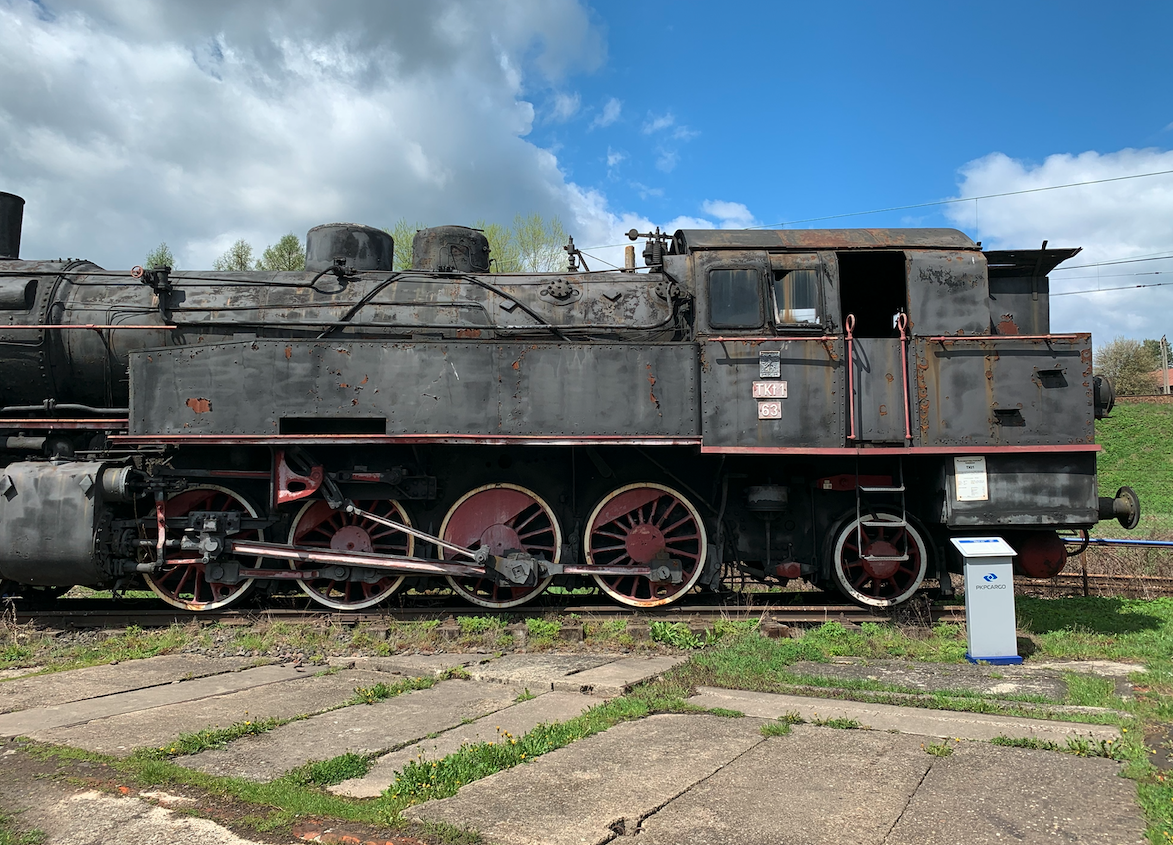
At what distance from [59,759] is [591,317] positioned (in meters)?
5.41

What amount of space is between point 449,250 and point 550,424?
2790mm

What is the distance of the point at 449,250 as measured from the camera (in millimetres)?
9008

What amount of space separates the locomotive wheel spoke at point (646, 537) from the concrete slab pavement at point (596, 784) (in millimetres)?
3285

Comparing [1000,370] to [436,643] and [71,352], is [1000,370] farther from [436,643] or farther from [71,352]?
[71,352]

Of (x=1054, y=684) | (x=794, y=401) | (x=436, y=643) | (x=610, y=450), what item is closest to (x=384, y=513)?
(x=436, y=643)

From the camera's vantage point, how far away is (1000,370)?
23.5ft

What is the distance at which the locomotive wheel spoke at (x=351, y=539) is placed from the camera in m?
7.84

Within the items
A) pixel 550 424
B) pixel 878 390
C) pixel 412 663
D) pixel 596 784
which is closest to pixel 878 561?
pixel 878 390

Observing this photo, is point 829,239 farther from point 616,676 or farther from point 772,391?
A: point 616,676

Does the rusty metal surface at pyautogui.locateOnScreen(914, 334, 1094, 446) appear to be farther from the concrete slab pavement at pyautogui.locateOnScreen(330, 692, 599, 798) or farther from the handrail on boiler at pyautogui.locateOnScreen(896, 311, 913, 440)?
the concrete slab pavement at pyautogui.locateOnScreen(330, 692, 599, 798)

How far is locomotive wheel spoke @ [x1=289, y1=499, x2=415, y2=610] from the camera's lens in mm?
7840

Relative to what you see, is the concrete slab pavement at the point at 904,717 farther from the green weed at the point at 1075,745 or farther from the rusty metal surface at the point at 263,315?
the rusty metal surface at the point at 263,315

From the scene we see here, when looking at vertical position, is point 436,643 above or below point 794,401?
below

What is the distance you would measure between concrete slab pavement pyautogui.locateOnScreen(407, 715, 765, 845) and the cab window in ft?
13.4
